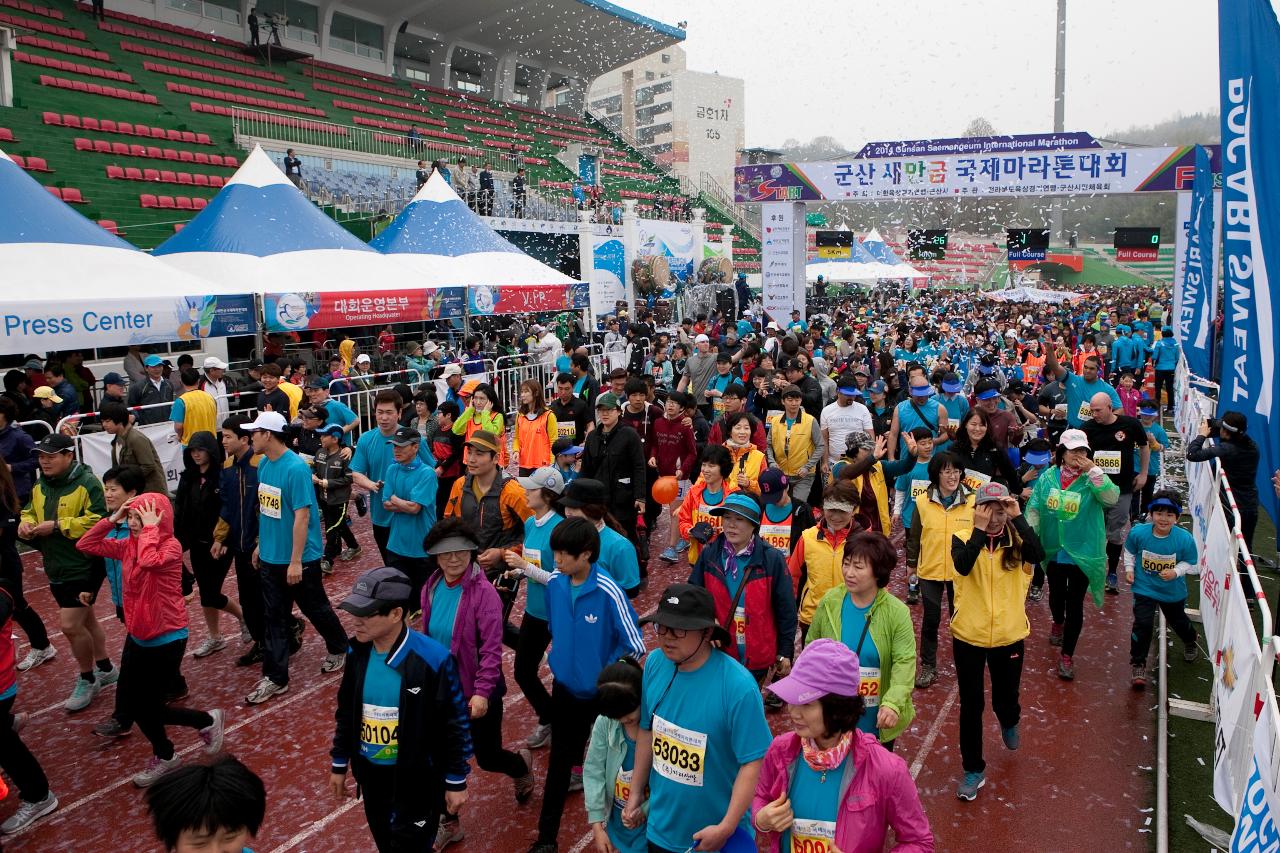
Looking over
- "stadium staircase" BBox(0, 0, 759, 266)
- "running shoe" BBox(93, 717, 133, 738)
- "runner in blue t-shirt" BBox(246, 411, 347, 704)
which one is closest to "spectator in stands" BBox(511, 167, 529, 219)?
"stadium staircase" BBox(0, 0, 759, 266)

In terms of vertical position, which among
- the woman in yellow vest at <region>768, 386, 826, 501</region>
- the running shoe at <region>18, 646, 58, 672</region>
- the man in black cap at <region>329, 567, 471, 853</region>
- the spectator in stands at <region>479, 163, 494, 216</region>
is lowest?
the running shoe at <region>18, 646, 58, 672</region>

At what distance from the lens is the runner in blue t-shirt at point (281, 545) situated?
5465 millimetres

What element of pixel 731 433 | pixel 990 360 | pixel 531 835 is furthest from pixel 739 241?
pixel 531 835

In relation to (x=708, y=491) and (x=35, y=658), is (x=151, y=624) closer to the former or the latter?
(x=35, y=658)

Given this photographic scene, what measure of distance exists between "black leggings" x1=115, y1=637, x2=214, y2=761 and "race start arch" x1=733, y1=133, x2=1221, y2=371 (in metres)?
18.7

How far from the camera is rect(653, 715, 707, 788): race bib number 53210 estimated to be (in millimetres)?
2895

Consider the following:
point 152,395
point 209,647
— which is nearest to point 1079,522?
point 209,647

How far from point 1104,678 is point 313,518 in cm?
536

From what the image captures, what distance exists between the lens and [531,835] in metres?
4.29

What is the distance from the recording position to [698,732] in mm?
2895

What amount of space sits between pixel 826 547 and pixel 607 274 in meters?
24.3

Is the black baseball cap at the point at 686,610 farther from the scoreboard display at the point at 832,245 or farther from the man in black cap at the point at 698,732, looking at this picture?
the scoreboard display at the point at 832,245

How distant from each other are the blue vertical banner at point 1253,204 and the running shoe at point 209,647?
6687 millimetres

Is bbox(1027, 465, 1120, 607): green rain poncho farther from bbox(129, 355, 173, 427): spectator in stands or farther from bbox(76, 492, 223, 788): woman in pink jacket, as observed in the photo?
bbox(129, 355, 173, 427): spectator in stands
